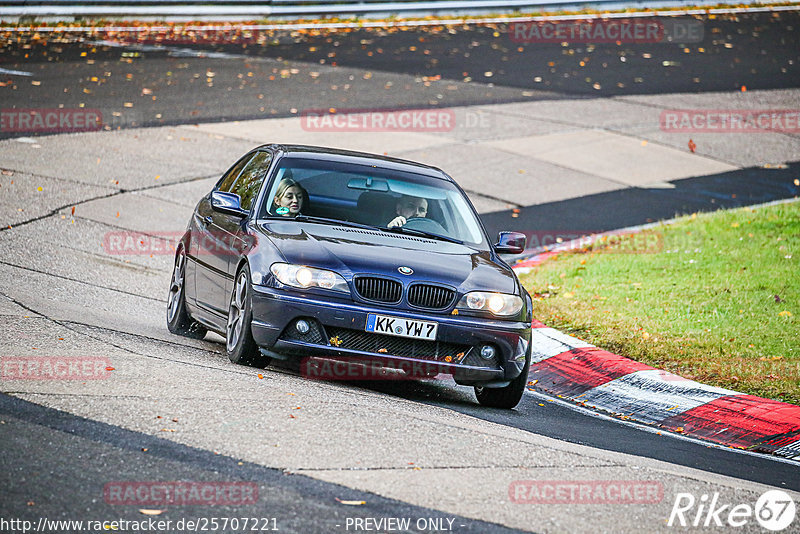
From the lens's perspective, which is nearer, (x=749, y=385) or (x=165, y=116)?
(x=749, y=385)

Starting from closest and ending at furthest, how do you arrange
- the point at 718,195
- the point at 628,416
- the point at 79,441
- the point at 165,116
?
the point at 79,441
the point at 628,416
the point at 718,195
the point at 165,116

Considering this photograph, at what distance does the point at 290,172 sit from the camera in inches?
350

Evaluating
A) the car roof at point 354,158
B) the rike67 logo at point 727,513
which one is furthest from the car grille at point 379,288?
the rike67 logo at point 727,513

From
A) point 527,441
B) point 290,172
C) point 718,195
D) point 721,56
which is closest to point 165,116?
point 718,195

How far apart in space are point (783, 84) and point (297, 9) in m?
11.8

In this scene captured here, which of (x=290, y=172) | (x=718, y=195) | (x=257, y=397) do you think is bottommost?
(x=718, y=195)

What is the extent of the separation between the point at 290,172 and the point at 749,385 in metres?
3.72

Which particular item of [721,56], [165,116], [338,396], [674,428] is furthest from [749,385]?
[721,56]

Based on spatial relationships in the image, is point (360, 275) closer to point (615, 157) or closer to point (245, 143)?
point (245, 143)

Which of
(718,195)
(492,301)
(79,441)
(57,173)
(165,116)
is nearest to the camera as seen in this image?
(79,441)

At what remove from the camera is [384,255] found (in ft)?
25.6

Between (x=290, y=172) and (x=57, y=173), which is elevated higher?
(x=290, y=172)

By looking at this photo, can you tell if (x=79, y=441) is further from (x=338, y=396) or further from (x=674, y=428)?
(x=674, y=428)

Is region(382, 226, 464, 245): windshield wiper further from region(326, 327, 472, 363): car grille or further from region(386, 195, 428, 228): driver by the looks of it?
region(326, 327, 472, 363): car grille
